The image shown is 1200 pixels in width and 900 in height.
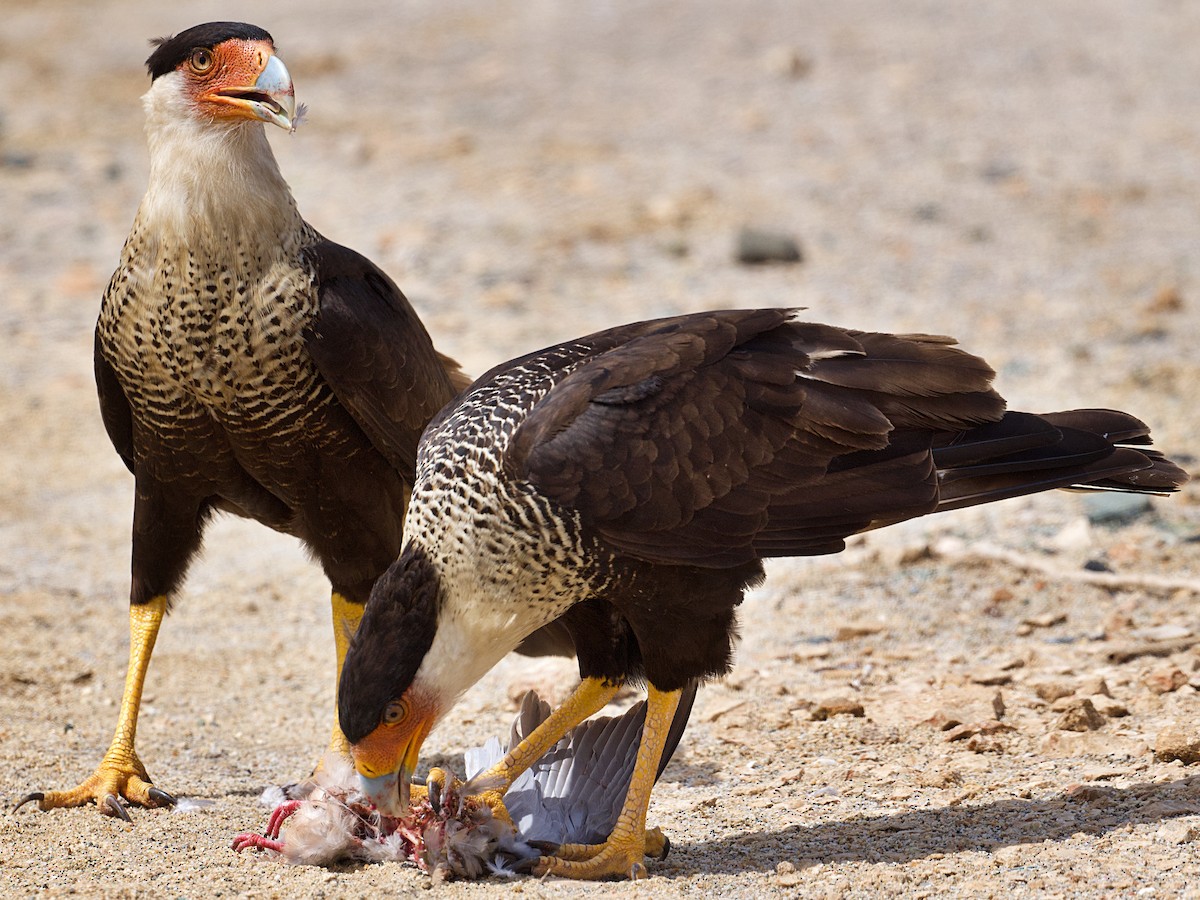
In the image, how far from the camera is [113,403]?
4.82 meters

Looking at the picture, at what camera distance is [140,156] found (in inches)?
508

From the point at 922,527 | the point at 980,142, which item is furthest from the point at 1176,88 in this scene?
the point at 922,527

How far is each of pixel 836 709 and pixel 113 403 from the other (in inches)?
→ 98.8

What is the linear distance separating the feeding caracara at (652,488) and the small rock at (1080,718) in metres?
0.80

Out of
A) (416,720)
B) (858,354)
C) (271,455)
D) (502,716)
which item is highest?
(858,354)

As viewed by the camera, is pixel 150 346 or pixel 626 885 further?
pixel 150 346

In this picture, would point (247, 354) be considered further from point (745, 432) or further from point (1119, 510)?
point (1119, 510)

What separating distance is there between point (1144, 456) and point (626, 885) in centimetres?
183

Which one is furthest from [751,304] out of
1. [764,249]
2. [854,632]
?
[854,632]

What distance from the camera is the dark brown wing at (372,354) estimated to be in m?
4.52

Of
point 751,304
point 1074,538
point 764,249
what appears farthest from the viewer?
point 764,249

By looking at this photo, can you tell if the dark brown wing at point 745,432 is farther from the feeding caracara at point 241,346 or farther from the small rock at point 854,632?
the small rock at point 854,632

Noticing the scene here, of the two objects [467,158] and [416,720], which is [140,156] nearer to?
[467,158]

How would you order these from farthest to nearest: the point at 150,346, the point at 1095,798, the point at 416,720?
1. the point at 150,346
2. the point at 1095,798
3. the point at 416,720
